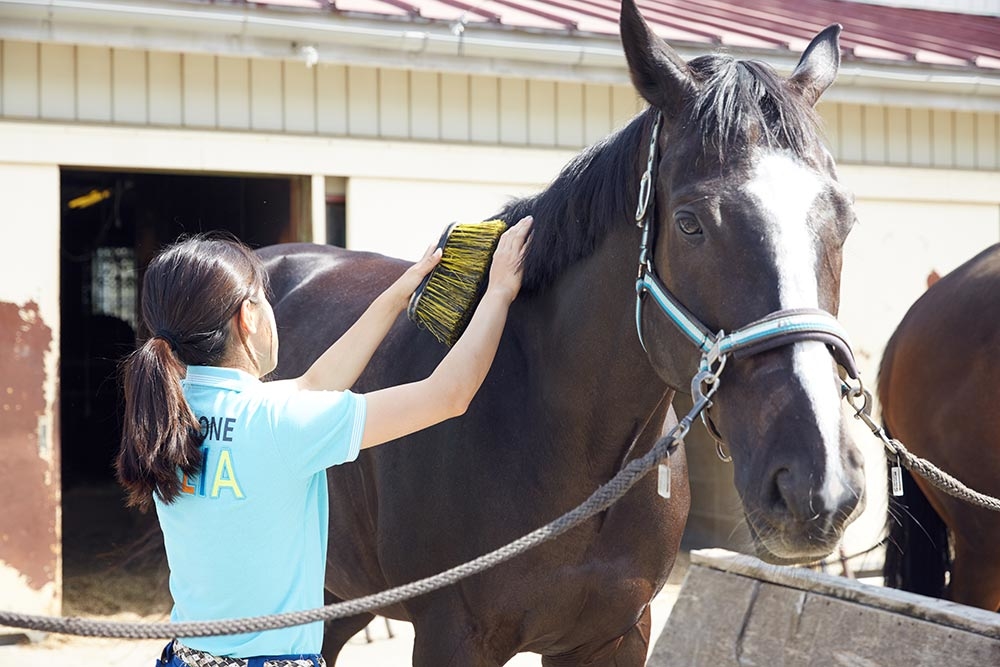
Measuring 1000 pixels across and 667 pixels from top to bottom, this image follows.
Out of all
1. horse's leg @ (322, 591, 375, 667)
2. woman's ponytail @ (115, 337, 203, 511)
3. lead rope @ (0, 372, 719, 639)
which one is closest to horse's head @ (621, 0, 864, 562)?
lead rope @ (0, 372, 719, 639)

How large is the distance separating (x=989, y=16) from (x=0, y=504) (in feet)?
31.1

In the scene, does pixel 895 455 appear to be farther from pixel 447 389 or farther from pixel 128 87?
pixel 128 87

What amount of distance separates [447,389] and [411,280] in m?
0.48

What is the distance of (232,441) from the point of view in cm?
189

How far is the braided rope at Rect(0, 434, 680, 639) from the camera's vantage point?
166 cm

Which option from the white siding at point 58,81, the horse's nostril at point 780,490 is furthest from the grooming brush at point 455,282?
the white siding at point 58,81

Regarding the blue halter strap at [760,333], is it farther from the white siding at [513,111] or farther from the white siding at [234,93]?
the white siding at [513,111]

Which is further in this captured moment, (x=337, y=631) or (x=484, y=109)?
(x=484, y=109)

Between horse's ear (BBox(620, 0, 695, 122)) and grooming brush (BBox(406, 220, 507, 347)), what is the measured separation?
21.8 inches

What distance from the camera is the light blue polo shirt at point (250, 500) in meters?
1.89

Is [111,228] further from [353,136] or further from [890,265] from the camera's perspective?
[890,265]

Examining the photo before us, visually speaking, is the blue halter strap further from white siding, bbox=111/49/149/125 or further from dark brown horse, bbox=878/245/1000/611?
white siding, bbox=111/49/149/125

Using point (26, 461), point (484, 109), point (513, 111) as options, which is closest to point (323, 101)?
point (484, 109)

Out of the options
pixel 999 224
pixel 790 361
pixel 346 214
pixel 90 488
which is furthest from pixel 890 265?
pixel 90 488
